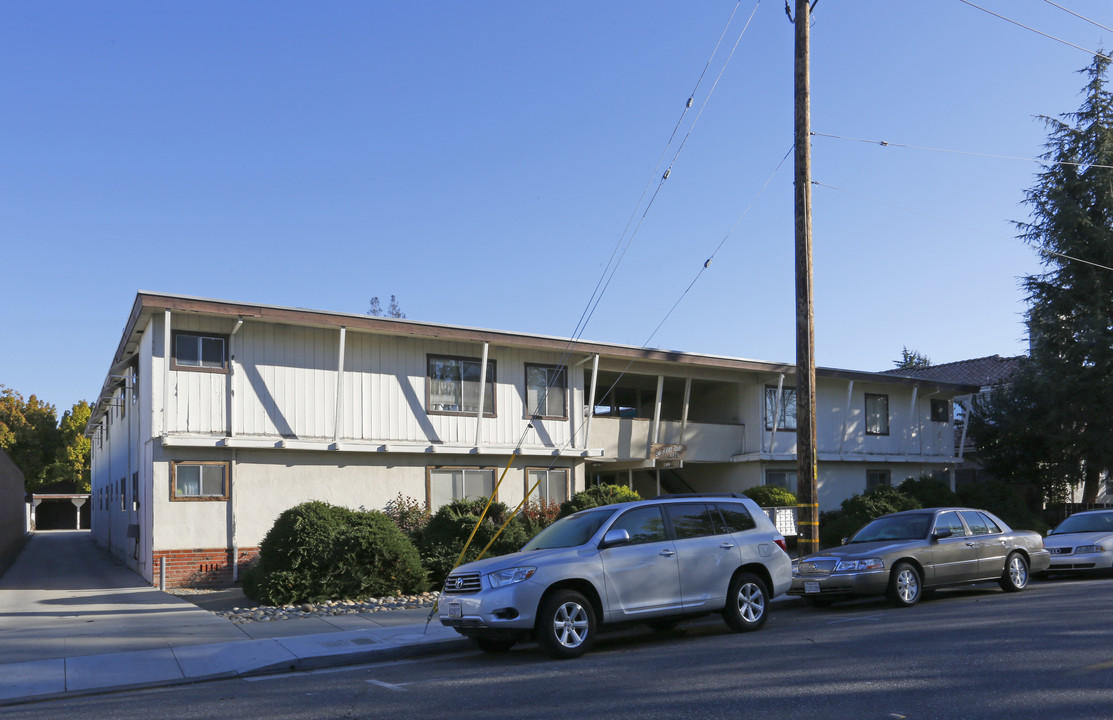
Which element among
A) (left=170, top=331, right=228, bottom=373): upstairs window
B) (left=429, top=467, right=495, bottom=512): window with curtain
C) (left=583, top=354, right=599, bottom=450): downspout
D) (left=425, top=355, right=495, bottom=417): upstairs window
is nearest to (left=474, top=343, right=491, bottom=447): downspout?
(left=425, top=355, right=495, bottom=417): upstairs window

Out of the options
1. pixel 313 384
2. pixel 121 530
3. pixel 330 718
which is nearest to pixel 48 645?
pixel 330 718

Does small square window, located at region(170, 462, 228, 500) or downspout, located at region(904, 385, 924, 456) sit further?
downspout, located at region(904, 385, 924, 456)

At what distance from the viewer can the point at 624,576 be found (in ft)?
35.7

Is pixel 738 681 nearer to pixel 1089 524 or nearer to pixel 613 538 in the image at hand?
pixel 613 538

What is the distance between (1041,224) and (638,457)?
16550mm

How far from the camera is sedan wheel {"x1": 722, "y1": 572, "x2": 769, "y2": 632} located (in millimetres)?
11672

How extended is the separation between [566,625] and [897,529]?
698 centimetres

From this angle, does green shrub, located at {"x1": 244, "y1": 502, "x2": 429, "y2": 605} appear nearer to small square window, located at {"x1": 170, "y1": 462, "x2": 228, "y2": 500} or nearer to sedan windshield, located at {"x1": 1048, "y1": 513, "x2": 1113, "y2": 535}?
small square window, located at {"x1": 170, "y1": 462, "x2": 228, "y2": 500}

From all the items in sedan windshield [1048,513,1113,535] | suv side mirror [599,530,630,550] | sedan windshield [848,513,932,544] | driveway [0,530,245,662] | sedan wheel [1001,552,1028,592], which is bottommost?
driveway [0,530,245,662]

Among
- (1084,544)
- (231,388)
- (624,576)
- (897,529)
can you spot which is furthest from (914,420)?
(624,576)

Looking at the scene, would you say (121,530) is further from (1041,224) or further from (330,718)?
(1041,224)

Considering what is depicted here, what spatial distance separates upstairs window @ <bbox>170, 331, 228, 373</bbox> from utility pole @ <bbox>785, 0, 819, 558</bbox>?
10989 millimetres

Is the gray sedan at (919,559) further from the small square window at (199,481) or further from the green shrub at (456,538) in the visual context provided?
the small square window at (199,481)

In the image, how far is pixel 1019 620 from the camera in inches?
450
